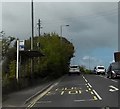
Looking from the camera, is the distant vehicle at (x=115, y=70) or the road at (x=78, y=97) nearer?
the road at (x=78, y=97)

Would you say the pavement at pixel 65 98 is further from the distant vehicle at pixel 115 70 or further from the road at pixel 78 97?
the distant vehicle at pixel 115 70

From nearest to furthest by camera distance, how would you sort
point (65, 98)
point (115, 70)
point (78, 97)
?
point (65, 98) → point (78, 97) → point (115, 70)

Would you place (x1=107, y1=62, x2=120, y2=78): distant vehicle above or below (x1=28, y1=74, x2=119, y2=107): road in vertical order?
above

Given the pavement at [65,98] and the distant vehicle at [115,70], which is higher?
the distant vehicle at [115,70]

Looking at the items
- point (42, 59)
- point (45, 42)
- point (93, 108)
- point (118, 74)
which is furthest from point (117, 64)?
point (93, 108)

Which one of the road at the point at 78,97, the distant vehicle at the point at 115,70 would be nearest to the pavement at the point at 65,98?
the road at the point at 78,97

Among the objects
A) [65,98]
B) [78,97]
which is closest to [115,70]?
[78,97]

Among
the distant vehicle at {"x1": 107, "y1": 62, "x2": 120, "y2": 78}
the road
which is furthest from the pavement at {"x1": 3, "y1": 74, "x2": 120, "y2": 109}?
the distant vehicle at {"x1": 107, "y1": 62, "x2": 120, "y2": 78}

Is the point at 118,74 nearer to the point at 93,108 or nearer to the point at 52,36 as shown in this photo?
the point at 52,36

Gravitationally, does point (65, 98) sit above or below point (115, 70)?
below

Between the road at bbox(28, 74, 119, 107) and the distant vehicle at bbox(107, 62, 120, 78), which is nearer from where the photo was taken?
the road at bbox(28, 74, 119, 107)

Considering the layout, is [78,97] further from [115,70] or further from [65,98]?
[115,70]

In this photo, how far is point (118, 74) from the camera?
51344mm

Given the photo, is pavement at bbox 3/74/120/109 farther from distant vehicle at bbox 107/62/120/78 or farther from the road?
distant vehicle at bbox 107/62/120/78
